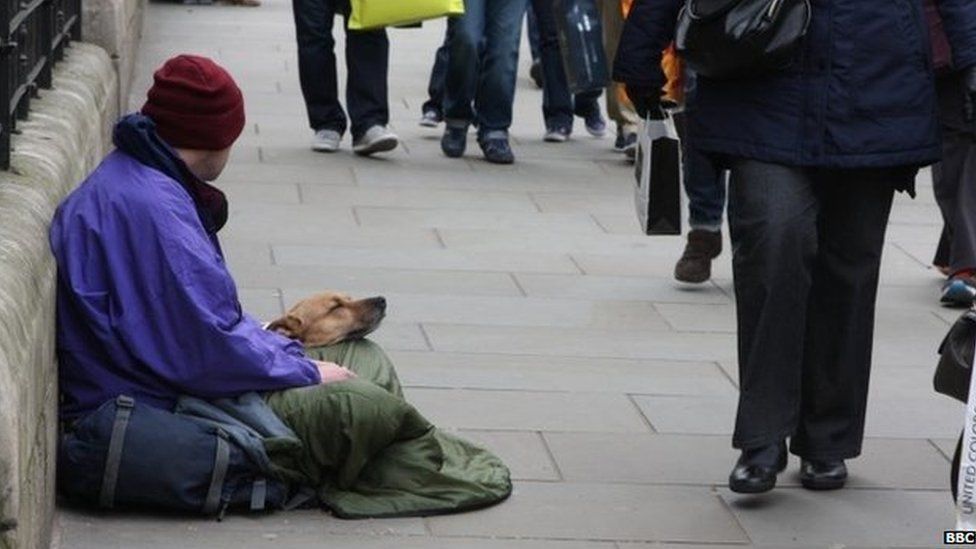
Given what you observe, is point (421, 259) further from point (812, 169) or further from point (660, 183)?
point (812, 169)

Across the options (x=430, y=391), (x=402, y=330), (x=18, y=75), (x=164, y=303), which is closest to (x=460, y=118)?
(x=402, y=330)

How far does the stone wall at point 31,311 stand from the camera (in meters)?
3.63

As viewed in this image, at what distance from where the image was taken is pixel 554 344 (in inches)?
276

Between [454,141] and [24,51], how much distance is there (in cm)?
511

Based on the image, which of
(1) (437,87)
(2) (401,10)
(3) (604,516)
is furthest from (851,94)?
(1) (437,87)

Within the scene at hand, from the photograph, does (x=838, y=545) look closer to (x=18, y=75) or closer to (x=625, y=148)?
(x=18, y=75)

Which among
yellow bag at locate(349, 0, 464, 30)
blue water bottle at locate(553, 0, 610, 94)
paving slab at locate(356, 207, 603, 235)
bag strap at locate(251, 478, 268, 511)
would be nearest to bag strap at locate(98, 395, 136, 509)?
bag strap at locate(251, 478, 268, 511)

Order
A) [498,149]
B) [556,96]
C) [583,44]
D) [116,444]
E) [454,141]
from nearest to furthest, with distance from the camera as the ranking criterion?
[116,444], [583,44], [498,149], [454,141], [556,96]

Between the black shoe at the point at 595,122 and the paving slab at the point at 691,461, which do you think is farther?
the black shoe at the point at 595,122

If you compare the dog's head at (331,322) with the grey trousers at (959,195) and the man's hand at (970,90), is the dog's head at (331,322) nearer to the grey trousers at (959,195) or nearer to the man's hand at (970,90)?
the man's hand at (970,90)

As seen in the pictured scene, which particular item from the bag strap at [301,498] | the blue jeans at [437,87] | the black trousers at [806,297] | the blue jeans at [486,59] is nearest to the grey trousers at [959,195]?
the black trousers at [806,297]

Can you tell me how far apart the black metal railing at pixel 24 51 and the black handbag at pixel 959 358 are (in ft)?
6.85

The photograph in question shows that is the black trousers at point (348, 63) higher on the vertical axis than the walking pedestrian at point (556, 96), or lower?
higher

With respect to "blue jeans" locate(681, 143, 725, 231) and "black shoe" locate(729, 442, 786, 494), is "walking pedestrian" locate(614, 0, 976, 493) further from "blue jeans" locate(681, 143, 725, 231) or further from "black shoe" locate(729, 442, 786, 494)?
"blue jeans" locate(681, 143, 725, 231)
